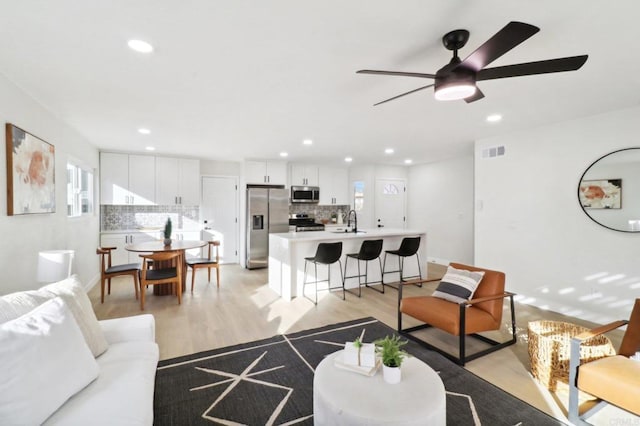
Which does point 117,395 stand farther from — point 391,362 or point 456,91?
point 456,91

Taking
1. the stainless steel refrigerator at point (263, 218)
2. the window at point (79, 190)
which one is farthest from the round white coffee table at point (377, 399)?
the stainless steel refrigerator at point (263, 218)

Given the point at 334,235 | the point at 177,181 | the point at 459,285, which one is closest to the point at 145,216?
the point at 177,181

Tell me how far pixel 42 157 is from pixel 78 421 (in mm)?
2904

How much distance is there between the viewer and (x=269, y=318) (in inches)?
144

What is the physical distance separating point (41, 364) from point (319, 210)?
22.3ft

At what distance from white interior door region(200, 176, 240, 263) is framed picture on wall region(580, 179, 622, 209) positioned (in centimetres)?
603

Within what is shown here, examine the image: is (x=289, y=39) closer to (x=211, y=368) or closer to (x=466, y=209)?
(x=211, y=368)

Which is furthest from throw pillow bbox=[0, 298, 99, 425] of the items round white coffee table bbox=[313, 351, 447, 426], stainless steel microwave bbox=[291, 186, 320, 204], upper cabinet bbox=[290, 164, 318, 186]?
upper cabinet bbox=[290, 164, 318, 186]

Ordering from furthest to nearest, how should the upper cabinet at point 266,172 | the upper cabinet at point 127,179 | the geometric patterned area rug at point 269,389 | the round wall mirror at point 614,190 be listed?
the upper cabinet at point 266,172
the upper cabinet at point 127,179
the round wall mirror at point 614,190
the geometric patterned area rug at point 269,389

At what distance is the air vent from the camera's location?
4477mm

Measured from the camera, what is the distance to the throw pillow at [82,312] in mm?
1774

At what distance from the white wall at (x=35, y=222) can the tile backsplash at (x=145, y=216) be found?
147 centimetres

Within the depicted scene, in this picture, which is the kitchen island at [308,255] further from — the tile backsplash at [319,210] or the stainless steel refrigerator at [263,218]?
the tile backsplash at [319,210]

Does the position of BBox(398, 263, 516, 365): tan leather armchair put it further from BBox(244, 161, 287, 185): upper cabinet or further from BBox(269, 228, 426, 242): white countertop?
BBox(244, 161, 287, 185): upper cabinet
